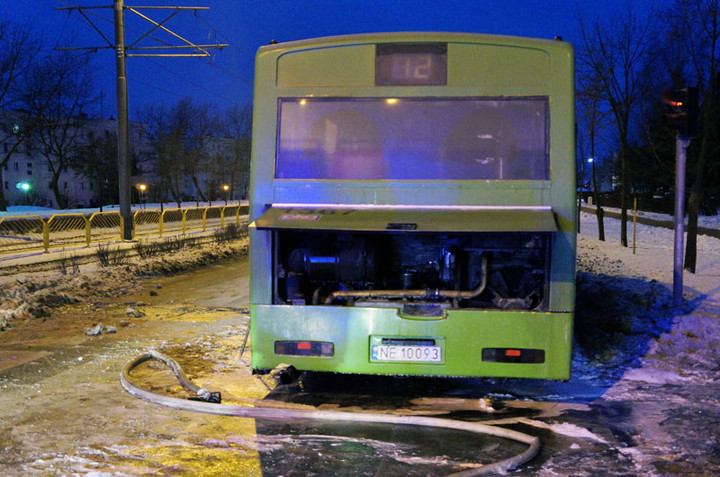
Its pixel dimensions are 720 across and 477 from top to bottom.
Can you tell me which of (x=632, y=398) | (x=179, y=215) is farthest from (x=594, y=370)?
(x=179, y=215)

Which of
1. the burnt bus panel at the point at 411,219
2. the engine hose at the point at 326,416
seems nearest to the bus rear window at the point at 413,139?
the burnt bus panel at the point at 411,219

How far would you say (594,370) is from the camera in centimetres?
763

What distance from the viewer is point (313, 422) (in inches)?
230

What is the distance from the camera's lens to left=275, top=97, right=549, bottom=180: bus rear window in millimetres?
6113

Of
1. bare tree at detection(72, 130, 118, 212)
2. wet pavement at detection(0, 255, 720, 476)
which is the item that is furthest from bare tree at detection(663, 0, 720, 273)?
bare tree at detection(72, 130, 118, 212)

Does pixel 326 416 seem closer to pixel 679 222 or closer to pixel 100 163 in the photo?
pixel 679 222

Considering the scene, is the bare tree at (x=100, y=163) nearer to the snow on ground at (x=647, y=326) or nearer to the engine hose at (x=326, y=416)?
the snow on ground at (x=647, y=326)

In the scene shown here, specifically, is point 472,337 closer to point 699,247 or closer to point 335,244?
point 335,244

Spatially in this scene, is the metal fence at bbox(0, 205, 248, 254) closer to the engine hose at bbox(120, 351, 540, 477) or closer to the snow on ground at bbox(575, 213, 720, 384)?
the snow on ground at bbox(575, 213, 720, 384)

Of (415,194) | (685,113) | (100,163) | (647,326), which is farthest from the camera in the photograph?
(100,163)

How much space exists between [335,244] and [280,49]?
173 centimetres

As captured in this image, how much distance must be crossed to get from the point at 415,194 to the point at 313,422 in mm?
2004

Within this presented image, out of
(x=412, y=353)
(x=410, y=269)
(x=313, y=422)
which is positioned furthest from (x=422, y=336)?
(x=313, y=422)

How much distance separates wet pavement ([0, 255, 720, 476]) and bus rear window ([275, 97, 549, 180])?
2005 mm
